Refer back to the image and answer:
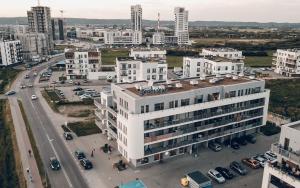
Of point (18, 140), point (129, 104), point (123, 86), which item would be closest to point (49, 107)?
point (18, 140)

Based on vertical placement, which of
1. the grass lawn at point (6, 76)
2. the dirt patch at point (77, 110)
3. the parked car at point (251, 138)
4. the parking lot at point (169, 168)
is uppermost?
the grass lawn at point (6, 76)

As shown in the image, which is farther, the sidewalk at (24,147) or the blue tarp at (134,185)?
the sidewalk at (24,147)

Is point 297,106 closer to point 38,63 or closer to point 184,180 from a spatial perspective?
point 184,180

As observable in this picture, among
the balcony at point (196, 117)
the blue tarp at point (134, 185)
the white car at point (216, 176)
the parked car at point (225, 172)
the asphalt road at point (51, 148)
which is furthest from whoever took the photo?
the balcony at point (196, 117)

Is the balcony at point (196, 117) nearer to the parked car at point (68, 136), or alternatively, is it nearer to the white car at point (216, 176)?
the white car at point (216, 176)

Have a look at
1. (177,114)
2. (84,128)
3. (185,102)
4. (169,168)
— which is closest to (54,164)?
(84,128)

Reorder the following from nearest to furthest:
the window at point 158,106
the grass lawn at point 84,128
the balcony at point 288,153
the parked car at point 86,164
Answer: the balcony at point 288,153, the window at point 158,106, the parked car at point 86,164, the grass lawn at point 84,128

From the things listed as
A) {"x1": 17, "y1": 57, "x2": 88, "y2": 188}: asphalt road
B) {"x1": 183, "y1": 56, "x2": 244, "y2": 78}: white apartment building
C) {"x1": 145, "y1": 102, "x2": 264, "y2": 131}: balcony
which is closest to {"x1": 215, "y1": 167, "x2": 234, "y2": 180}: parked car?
{"x1": 145, "y1": 102, "x2": 264, "y2": 131}: balcony

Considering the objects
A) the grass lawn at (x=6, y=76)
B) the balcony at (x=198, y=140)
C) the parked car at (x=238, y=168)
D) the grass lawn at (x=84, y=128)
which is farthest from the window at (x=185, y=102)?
the grass lawn at (x=6, y=76)
